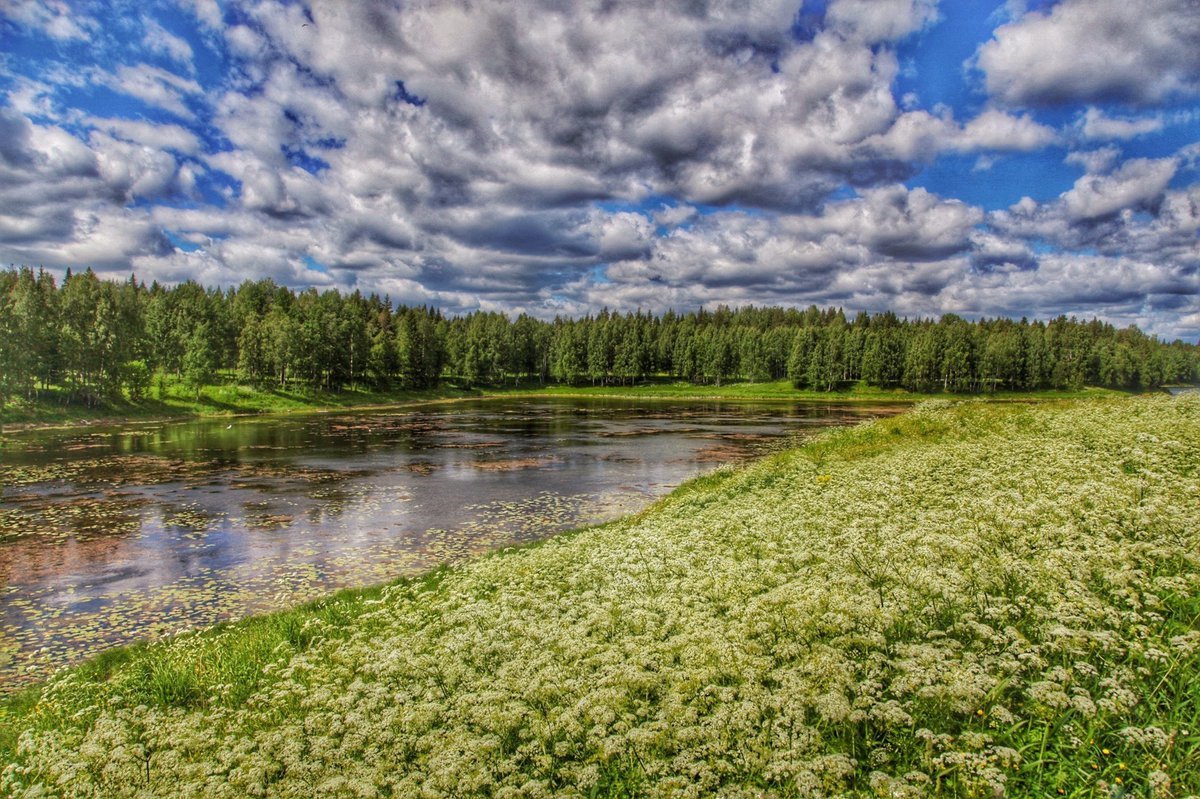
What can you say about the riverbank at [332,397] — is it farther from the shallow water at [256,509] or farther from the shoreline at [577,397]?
the shallow water at [256,509]

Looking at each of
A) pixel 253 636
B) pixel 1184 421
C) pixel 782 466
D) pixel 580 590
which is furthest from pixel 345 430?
pixel 1184 421

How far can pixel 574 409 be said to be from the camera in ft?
343

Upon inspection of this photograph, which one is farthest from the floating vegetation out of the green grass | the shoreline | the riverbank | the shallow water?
the green grass

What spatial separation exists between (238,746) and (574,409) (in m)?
97.5

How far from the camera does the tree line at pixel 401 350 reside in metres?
80.4

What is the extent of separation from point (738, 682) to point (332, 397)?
363 ft

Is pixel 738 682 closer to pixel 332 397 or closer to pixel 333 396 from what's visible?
pixel 332 397

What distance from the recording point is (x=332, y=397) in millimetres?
107312

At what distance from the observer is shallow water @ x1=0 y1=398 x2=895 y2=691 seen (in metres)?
17.4

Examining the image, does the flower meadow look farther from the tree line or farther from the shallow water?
the tree line

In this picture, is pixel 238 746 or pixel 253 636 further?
pixel 253 636

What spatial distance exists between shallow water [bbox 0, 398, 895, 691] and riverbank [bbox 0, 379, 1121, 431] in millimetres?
11063

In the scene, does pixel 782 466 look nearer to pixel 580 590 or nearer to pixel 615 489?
pixel 615 489

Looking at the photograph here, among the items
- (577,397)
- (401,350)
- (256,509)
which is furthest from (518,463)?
(577,397)
